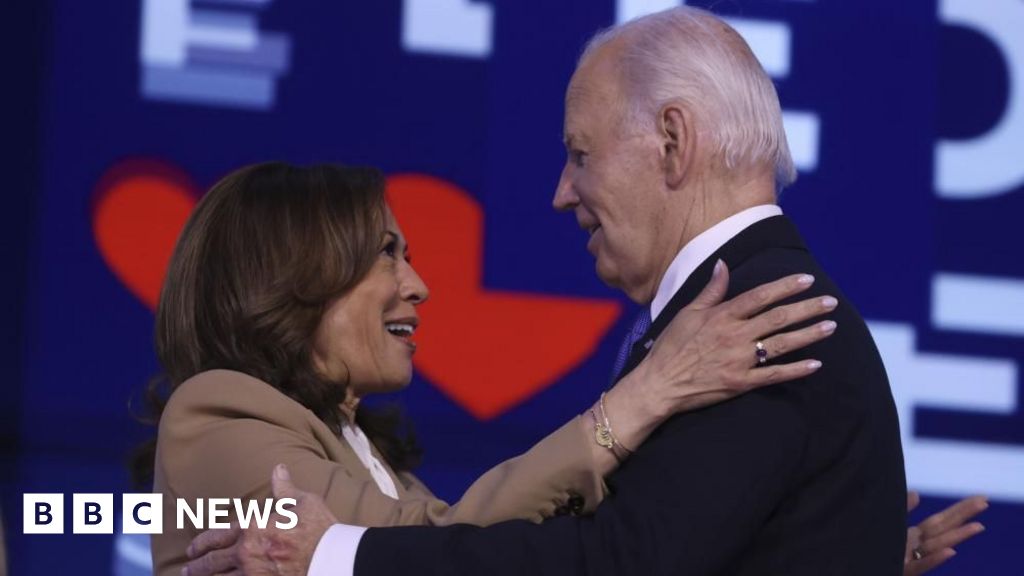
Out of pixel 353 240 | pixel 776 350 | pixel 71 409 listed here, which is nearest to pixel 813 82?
pixel 353 240

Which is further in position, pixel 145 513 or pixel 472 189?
pixel 472 189

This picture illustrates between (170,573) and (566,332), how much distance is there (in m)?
1.54

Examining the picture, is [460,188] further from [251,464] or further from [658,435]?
[658,435]

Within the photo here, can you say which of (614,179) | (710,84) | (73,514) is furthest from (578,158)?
(73,514)

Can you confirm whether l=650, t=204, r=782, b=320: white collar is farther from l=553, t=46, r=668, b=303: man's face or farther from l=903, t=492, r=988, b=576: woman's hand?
l=903, t=492, r=988, b=576: woman's hand

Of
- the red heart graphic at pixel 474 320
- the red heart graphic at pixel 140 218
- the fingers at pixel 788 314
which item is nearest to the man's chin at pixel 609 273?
the fingers at pixel 788 314

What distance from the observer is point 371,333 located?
239 centimetres

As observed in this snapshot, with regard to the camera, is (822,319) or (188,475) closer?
(822,319)

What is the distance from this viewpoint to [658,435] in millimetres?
1689

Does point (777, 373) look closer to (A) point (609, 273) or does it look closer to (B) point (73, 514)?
(A) point (609, 273)

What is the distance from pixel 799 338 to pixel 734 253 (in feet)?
0.68

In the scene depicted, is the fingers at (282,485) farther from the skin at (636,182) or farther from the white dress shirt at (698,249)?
the skin at (636,182)

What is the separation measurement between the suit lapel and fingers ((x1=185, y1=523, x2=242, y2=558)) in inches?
20.0

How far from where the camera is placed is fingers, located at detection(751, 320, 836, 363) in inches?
63.1
